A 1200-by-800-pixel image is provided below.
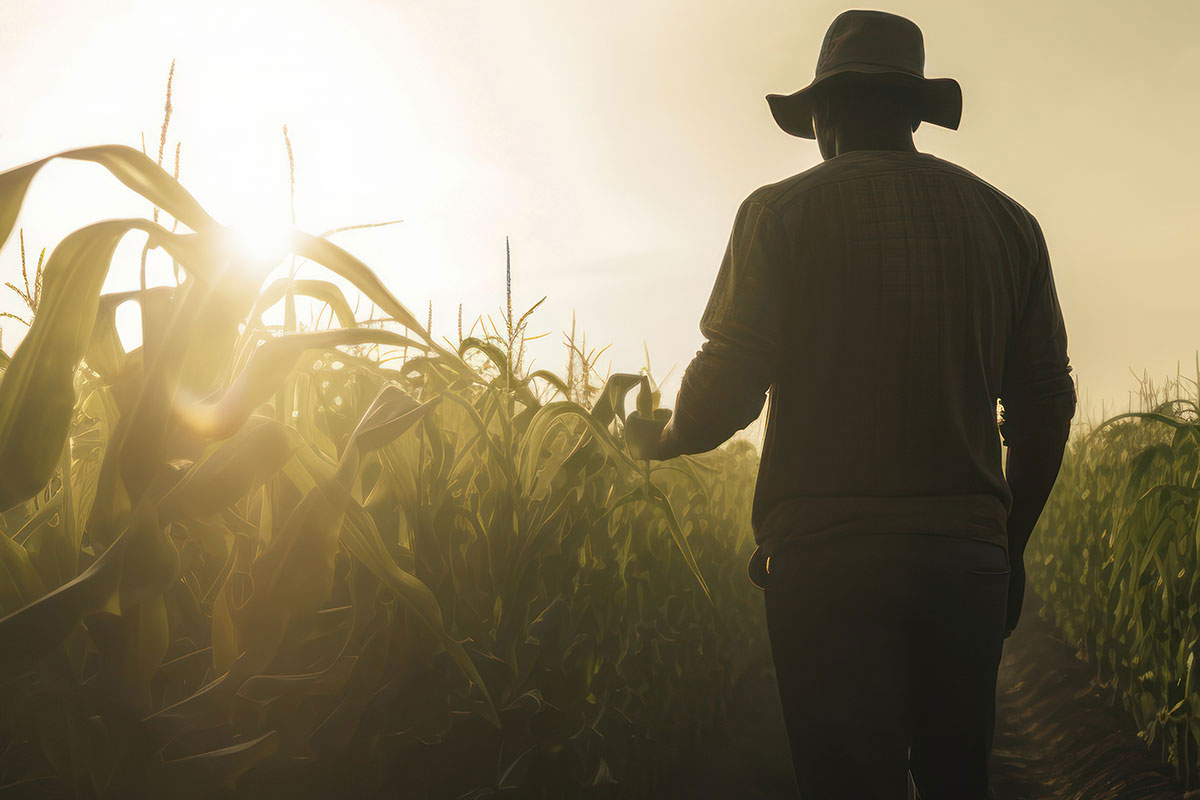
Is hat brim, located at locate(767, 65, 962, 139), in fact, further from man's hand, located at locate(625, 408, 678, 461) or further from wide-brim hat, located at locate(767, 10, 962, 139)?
man's hand, located at locate(625, 408, 678, 461)

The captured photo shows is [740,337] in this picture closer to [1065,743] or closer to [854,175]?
[854,175]

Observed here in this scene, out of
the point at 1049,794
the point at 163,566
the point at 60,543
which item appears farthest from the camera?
the point at 1049,794

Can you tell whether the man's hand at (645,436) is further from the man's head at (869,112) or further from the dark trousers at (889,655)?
the man's head at (869,112)

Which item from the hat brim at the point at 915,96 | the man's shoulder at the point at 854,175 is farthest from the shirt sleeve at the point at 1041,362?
the hat brim at the point at 915,96

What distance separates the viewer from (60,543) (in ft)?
2.55

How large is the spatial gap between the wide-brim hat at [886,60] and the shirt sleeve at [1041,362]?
27cm

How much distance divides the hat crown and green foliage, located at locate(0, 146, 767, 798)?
2.19 ft

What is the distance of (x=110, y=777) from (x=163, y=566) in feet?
0.82

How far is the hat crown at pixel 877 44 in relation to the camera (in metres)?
1.34

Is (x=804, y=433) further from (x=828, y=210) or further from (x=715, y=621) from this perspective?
(x=715, y=621)

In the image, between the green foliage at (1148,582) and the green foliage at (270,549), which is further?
the green foliage at (1148,582)

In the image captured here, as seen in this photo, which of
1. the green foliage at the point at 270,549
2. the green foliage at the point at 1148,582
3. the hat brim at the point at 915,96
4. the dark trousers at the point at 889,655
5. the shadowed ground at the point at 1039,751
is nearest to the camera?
the green foliage at the point at 270,549

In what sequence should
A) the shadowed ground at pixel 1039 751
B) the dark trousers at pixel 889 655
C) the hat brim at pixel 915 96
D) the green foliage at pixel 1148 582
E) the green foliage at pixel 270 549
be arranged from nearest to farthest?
the green foliage at pixel 270 549, the dark trousers at pixel 889 655, the hat brim at pixel 915 96, the green foliage at pixel 1148 582, the shadowed ground at pixel 1039 751

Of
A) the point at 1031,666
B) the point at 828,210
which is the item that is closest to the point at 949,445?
the point at 828,210
